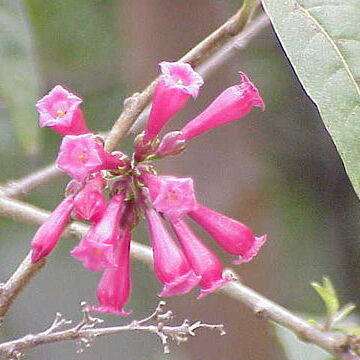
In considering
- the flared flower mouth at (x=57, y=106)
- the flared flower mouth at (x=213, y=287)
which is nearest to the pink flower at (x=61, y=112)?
the flared flower mouth at (x=57, y=106)

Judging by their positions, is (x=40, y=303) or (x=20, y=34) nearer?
(x=20, y=34)

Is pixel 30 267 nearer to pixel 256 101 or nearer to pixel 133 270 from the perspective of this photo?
pixel 256 101

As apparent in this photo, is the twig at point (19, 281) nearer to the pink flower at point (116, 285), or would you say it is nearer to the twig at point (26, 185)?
the pink flower at point (116, 285)

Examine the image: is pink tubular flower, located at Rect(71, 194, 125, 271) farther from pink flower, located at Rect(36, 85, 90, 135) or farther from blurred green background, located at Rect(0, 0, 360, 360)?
blurred green background, located at Rect(0, 0, 360, 360)

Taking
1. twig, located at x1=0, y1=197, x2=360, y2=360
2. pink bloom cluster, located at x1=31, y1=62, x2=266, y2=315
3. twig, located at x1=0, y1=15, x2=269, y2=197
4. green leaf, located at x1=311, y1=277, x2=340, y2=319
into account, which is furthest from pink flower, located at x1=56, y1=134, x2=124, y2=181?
green leaf, located at x1=311, y1=277, x2=340, y2=319

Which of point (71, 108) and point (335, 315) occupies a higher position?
point (71, 108)

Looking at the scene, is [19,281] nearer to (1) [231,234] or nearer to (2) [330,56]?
(1) [231,234]

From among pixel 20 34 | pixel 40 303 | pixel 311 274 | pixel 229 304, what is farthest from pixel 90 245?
pixel 311 274
